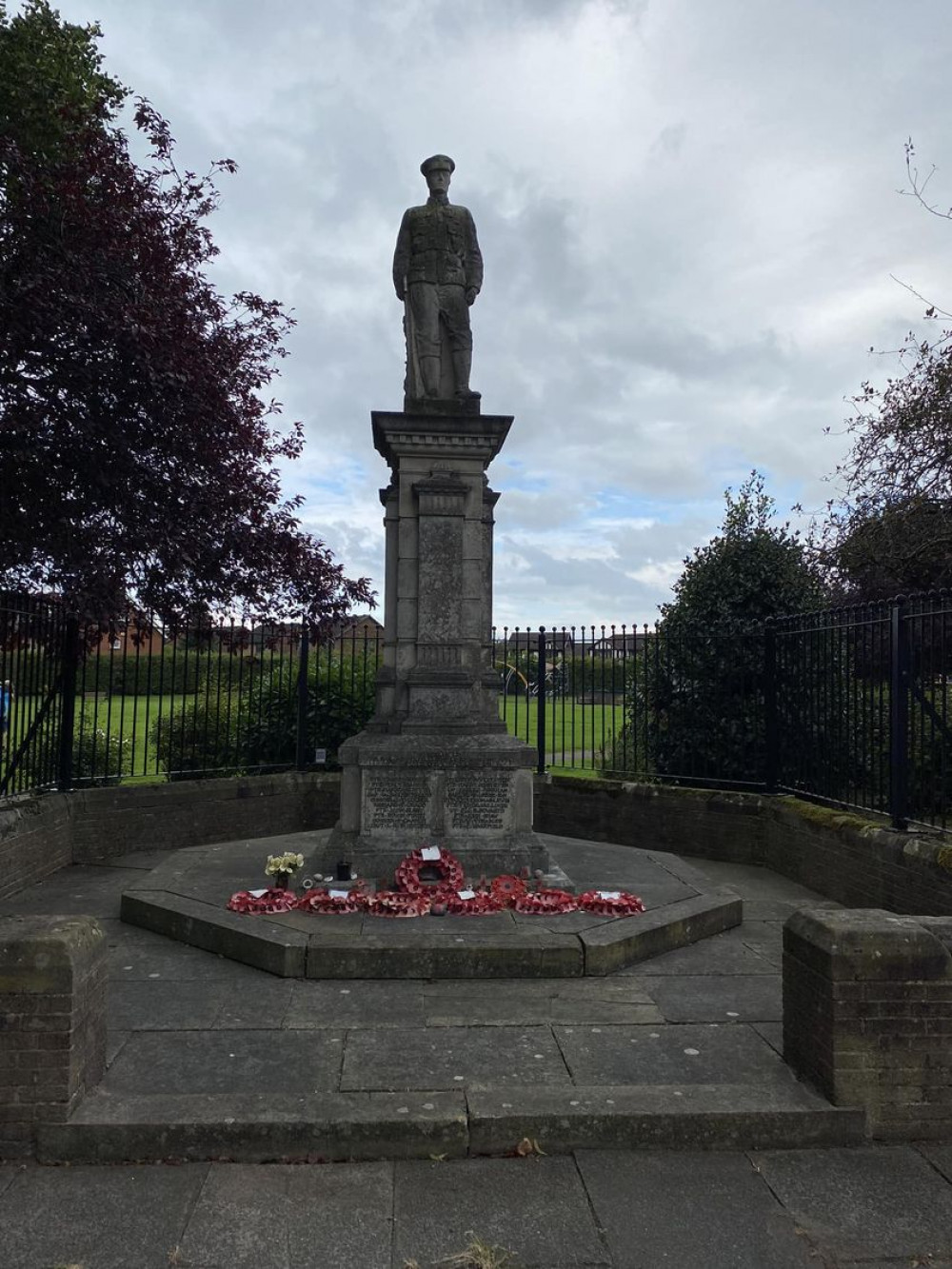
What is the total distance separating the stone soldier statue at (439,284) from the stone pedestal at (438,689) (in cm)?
53

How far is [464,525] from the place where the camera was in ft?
23.5

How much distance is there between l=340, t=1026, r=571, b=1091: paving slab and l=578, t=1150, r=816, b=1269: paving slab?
59 centimetres

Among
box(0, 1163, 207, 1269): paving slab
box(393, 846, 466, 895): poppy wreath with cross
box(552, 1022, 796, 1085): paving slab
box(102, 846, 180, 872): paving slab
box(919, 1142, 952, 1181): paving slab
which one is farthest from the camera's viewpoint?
box(102, 846, 180, 872): paving slab

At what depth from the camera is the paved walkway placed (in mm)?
2744

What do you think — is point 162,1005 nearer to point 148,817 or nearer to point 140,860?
point 140,860

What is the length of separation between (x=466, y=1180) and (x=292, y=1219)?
64cm

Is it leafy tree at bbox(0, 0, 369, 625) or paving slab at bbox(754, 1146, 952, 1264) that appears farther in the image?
leafy tree at bbox(0, 0, 369, 625)

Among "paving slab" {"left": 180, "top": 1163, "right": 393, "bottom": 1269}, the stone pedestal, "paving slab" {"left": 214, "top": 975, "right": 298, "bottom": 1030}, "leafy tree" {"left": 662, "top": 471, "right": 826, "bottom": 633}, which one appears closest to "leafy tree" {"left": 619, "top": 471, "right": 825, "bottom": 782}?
"leafy tree" {"left": 662, "top": 471, "right": 826, "bottom": 633}

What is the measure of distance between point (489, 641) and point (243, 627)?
148 inches

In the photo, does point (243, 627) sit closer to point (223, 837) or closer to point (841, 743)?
point (223, 837)

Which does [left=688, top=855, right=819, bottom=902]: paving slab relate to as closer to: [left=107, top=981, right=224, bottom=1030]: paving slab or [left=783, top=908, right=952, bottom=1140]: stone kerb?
[left=783, top=908, right=952, bottom=1140]: stone kerb

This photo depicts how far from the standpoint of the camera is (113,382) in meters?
8.03

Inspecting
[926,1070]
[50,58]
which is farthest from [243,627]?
[926,1070]

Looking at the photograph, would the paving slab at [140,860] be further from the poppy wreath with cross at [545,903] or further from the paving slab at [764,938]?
the paving slab at [764,938]
